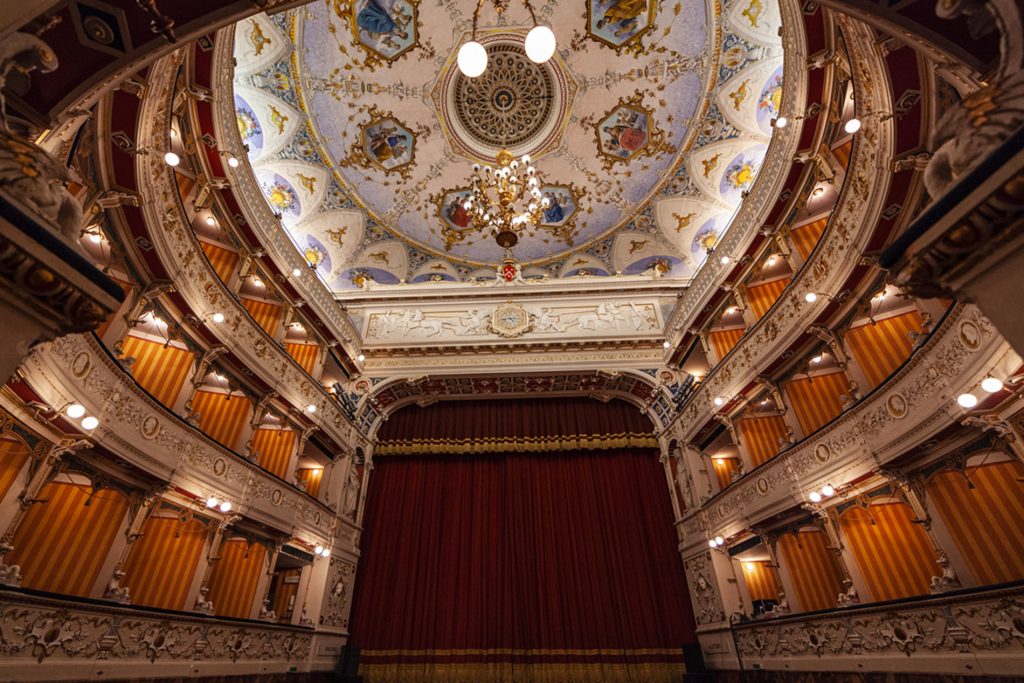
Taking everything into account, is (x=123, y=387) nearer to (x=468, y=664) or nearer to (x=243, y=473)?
(x=243, y=473)

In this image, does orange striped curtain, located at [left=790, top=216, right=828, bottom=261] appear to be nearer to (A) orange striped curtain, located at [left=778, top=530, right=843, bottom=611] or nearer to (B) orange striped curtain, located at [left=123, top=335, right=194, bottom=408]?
(A) orange striped curtain, located at [left=778, top=530, right=843, bottom=611]

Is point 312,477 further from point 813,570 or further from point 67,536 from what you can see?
point 813,570

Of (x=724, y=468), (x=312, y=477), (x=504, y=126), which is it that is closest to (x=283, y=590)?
(x=312, y=477)

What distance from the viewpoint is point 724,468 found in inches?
469

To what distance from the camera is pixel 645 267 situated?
15594mm

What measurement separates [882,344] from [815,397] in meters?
1.59

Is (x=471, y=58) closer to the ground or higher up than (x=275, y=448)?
higher up

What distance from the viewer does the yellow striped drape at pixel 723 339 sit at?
11742 millimetres

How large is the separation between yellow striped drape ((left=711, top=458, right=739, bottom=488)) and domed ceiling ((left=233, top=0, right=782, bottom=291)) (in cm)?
596

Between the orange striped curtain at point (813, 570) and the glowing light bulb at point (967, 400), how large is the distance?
417 centimetres

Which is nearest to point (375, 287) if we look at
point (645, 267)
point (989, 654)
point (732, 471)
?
point (645, 267)

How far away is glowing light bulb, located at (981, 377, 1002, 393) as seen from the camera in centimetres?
506

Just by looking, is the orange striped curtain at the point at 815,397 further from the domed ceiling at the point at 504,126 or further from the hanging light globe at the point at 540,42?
the hanging light globe at the point at 540,42

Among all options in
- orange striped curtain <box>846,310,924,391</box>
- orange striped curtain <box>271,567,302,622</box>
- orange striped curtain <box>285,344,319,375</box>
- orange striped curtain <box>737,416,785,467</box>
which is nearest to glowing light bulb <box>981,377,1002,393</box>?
orange striped curtain <box>846,310,924,391</box>
